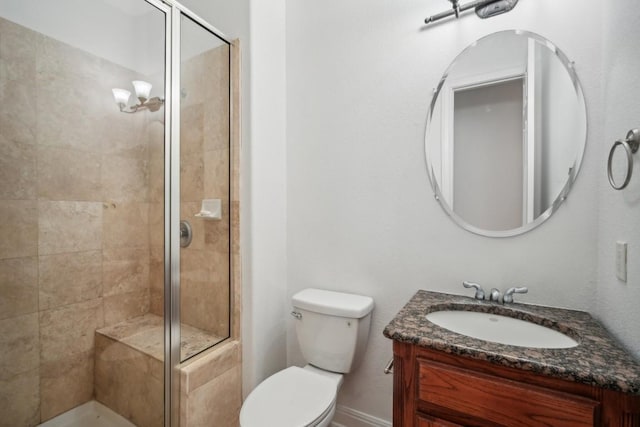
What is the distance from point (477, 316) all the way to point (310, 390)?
752 millimetres

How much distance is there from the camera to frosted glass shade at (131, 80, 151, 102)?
57.9 inches

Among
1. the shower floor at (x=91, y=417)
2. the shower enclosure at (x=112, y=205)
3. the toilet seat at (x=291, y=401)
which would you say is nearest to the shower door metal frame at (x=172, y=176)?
the shower enclosure at (x=112, y=205)

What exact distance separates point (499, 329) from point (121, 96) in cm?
210

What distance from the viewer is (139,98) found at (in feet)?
4.90

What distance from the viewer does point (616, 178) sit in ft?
2.87

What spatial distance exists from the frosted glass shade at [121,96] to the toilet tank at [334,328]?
141cm

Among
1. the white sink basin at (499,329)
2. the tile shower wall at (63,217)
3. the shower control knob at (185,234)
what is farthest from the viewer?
the shower control knob at (185,234)

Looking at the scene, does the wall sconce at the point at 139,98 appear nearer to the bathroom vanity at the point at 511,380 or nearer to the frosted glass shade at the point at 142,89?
the frosted glass shade at the point at 142,89

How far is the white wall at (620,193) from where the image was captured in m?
0.76

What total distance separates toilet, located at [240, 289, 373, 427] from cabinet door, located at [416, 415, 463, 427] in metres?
0.40

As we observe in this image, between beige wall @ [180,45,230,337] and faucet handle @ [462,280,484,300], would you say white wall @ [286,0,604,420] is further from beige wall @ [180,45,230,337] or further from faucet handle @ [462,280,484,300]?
beige wall @ [180,45,230,337]

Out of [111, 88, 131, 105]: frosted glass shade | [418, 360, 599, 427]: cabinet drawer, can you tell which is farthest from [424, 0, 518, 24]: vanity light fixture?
[111, 88, 131, 105]: frosted glass shade

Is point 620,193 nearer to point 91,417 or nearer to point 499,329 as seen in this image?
point 499,329

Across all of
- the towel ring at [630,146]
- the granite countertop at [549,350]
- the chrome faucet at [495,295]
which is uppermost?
the towel ring at [630,146]
